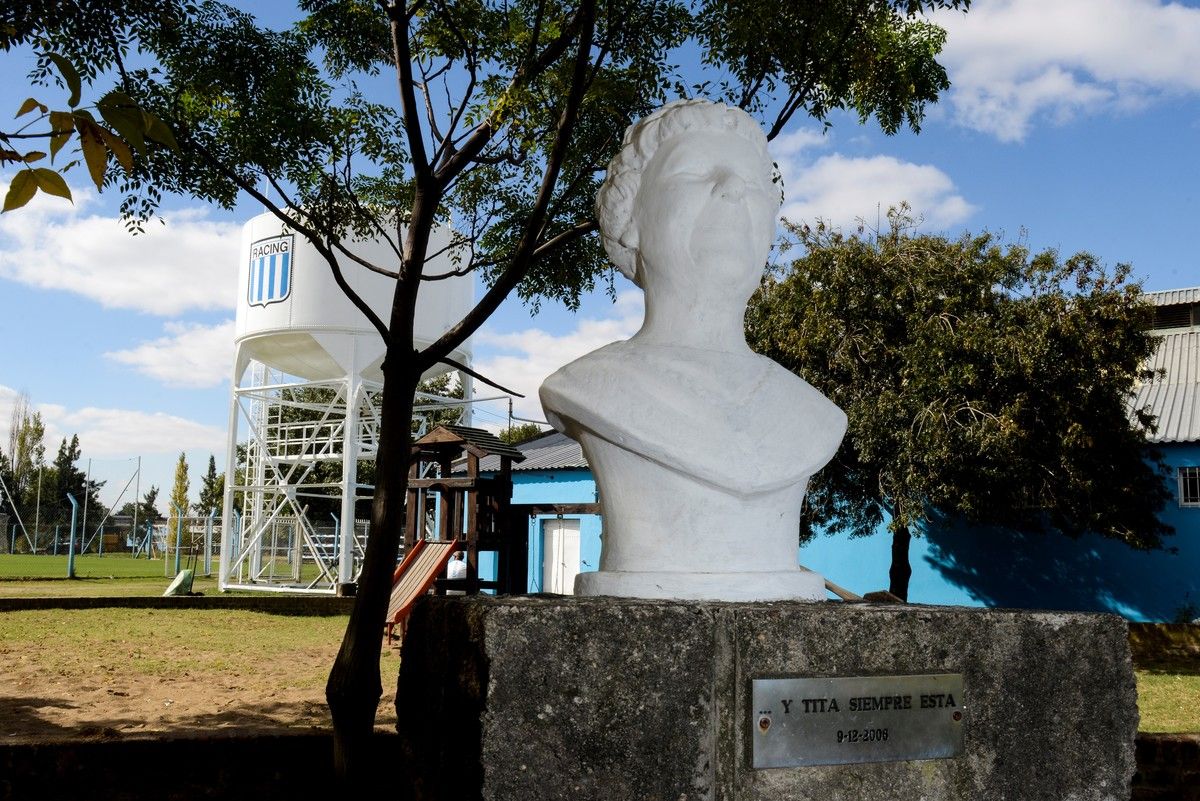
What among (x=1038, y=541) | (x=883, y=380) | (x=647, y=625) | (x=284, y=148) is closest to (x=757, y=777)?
(x=647, y=625)

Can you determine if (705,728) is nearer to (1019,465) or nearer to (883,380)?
(1019,465)

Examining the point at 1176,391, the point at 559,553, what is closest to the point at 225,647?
the point at 559,553

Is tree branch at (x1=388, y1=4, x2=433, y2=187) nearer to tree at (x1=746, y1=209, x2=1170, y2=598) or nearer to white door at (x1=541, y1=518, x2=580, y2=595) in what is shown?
tree at (x1=746, y1=209, x2=1170, y2=598)

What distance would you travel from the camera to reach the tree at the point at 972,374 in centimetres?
1177

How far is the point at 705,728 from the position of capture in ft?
8.49

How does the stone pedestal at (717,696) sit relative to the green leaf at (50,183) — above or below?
below

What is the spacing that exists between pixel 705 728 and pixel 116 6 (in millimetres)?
6583

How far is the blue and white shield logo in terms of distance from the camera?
19203 mm

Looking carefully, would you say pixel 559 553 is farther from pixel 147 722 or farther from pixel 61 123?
pixel 61 123

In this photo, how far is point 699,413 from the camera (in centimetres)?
308

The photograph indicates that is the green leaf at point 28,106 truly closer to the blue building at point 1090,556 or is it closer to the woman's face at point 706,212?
the woman's face at point 706,212

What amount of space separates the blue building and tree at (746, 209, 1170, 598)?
1.26 metres

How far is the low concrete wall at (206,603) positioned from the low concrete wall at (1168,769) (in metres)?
11.9

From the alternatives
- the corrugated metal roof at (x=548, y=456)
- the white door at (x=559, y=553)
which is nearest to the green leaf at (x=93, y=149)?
the corrugated metal roof at (x=548, y=456)
